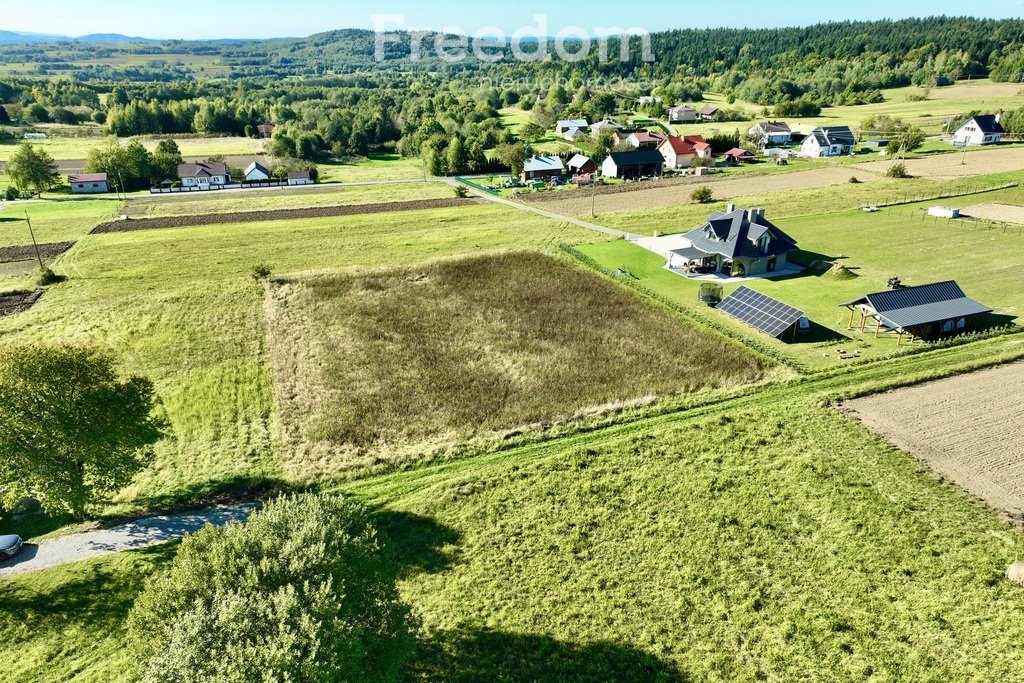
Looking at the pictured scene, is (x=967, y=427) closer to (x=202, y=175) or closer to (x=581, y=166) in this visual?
(x=581, y=166)

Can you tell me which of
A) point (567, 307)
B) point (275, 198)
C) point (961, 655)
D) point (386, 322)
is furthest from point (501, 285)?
point (275, 198)

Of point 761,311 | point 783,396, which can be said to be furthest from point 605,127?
point 783,396

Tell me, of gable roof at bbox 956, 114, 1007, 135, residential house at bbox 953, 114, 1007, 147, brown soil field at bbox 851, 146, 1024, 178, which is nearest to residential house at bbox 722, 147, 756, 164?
brown soil field at bbox 851, 146, 1024, 178

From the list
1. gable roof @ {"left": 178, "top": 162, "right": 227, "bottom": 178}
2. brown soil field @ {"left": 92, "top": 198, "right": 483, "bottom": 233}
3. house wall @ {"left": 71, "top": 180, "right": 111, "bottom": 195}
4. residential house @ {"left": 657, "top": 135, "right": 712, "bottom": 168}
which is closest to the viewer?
brown soil field @ {"left": 92, "top": 198, "right": 483, "bottom": 233}

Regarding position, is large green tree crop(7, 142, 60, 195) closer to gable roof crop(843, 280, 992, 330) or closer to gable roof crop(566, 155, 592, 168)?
gable roof crop(566, 155, 592, 168)

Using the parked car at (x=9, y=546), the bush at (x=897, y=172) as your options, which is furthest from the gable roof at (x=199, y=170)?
the bush at (x=897, y=172)

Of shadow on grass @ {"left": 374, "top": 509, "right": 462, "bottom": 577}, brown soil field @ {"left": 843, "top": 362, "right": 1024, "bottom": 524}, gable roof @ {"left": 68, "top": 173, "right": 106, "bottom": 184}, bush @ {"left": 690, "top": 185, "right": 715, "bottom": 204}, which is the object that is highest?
gable roof @ {"left": 68, "top": 173, "right": 106, "bottom": 184}

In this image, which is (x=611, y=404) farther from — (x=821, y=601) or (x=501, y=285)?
(x=501, y=285)
